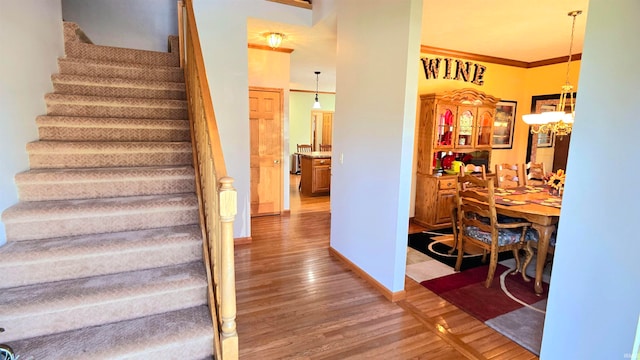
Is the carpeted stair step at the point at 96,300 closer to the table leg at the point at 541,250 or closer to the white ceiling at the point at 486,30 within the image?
the table leg at the point at 541,250

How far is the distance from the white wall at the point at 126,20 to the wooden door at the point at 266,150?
1570 mm

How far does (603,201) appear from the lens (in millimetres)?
1449

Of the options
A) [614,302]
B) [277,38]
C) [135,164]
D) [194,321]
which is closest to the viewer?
[614,302]

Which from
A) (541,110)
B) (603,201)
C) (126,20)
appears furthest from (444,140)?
(126,20)

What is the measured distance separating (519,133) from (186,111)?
17.6 feet

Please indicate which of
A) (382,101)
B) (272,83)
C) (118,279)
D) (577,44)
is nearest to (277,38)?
(272,83)

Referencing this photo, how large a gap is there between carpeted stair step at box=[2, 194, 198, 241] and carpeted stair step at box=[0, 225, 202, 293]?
0.06 m

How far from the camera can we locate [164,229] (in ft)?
7.75

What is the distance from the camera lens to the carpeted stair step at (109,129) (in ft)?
8.88

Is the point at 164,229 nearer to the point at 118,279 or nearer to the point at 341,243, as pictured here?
the point at 118,279

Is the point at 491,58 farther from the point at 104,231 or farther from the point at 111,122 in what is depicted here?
the point at 104,231

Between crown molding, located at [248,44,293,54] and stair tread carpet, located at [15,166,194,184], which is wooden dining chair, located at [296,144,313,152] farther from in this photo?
stair tread carpet, located at [15,166,194,184]

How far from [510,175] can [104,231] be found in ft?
14.8

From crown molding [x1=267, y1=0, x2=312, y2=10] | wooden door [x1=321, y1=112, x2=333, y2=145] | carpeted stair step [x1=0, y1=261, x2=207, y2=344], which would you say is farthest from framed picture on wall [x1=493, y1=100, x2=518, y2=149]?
wooden door [x1=321, y1=112, x2=333, y2=145]
